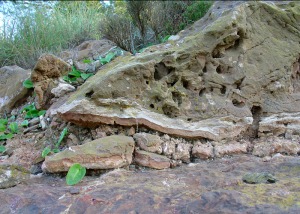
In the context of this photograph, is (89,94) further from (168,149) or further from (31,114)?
(31,114)

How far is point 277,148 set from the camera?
2.67 m

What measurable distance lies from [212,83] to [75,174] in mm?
1372

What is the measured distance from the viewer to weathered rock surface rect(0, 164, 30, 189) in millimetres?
2324

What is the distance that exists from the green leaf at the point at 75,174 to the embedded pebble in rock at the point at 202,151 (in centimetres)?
86

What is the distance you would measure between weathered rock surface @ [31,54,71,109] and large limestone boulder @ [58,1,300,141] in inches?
23.9

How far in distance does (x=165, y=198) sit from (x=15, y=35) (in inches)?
173

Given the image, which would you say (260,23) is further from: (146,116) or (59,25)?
(59,25)

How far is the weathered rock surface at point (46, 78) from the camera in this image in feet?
11.2

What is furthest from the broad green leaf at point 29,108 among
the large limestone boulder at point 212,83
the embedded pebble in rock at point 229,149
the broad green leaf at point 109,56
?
the embedded pebble in rock at point 229,149

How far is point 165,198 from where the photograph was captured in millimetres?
1886

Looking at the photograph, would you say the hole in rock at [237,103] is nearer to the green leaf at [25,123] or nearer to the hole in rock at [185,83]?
the hole in rock at [185,83]

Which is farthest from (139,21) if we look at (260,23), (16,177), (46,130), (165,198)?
(165,198)

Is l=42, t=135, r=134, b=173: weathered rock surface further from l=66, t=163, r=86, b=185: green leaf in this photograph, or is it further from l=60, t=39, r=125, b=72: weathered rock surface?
l=60, t=39, r=125, b=72: weathered rock surface

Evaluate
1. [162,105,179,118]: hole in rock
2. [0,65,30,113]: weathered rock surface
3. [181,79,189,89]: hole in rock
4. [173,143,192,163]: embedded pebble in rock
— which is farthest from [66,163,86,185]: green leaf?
[0,65,30,113]: weathered rock surface
